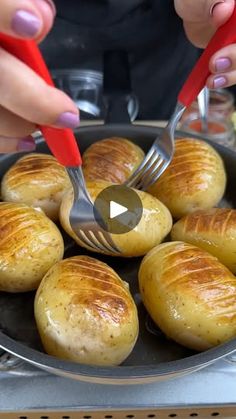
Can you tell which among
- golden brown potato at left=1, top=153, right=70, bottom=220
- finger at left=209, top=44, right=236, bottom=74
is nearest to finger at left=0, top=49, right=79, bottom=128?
finger at left=209, top=44, right=236, bottom=74

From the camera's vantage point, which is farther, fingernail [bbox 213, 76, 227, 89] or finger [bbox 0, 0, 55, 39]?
fingernail [bbox 213, 76, 227, 89]

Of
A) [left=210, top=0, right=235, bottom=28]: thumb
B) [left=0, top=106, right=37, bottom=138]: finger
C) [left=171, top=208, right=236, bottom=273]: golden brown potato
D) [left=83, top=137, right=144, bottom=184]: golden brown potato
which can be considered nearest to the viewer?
[left=0, top=106, right=37, bottom=138]: finger

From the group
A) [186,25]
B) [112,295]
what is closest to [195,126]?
[186,25]

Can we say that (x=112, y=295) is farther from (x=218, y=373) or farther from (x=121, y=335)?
(x=218, y=373)

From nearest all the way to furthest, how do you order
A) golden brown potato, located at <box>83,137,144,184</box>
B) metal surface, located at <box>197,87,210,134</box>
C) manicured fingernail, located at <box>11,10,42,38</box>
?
1. manicured fingernail, located at <box>11,10,42,38</box>
2. golden brown potato, located at <box>83,137,144,184</box>
3. metal surface, located at <box>197,87,210,134</box>

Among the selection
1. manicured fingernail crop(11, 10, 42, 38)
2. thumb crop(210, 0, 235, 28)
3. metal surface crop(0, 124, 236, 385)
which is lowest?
metal surface crop(0, 124, 236, 385)

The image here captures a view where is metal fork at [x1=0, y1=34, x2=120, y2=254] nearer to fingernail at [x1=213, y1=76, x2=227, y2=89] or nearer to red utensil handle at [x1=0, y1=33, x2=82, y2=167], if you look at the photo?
red utensil handle at [x1=0, y1=33, x2=82, y2=167]
